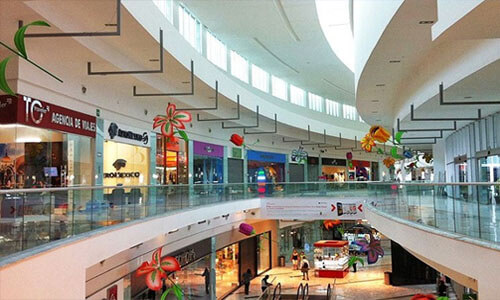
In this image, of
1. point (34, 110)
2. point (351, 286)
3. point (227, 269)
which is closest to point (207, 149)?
point (227, 269)

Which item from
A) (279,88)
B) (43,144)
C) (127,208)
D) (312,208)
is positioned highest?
(279,88)

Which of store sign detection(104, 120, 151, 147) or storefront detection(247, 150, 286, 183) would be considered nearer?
store sign detection(104, 120, 151, 147)

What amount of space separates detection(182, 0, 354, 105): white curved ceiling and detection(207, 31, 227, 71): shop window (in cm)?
30

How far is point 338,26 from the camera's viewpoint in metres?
24.7

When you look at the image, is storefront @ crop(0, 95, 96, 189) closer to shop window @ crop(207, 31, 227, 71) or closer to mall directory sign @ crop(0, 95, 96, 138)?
mall directory sign @ crop(0, 95, 96, 138)

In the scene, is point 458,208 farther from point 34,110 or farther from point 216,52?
point 216,52

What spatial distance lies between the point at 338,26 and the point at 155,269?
17196 mm

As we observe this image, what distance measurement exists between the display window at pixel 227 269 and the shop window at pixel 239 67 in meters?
9.24

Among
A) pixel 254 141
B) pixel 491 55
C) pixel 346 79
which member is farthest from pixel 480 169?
pixel 346 79

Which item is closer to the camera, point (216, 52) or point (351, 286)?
point (351, 286)

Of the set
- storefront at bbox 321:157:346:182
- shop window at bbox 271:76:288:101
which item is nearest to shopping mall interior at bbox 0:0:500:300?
shop window at bbox 271:76:288:101

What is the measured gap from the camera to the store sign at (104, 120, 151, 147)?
14.5m

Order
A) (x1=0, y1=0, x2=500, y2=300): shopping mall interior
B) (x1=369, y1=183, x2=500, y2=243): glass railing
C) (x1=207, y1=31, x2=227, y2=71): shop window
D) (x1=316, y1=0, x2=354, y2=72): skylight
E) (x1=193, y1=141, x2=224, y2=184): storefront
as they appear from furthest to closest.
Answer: (x1=207, y1=31, x2=227, y2=71): shop window
(x1=193, y1=141, x2=224, y2=184): storefront
(x1=316, y1=0, x2=354, y2=72): skylight
(x1=0, y1=0, x2=500, y2=300): shopping mall interior
(x1=369, y1=183, x2=500, y2=243): glass railing

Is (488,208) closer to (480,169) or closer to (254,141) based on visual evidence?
(480,169)
